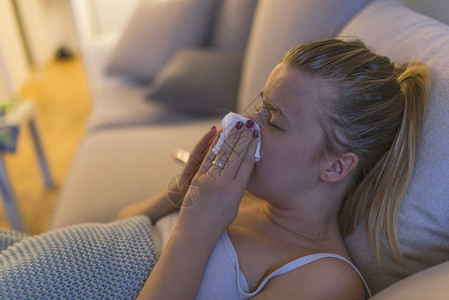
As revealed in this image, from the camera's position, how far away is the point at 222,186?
71 centimetres

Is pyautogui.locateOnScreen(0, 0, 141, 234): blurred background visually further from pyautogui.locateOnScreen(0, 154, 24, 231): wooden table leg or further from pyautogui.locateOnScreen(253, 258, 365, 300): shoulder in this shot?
pyautogui.locateOnScreen(253, 258, 365, 300): shoulder

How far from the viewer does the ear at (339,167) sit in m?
0.75

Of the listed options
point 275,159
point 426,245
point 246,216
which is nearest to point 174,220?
point 246,216

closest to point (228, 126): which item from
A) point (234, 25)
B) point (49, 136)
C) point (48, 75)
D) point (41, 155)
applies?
point (234, 25)

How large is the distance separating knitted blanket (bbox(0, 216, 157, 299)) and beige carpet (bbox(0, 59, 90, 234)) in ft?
4.02

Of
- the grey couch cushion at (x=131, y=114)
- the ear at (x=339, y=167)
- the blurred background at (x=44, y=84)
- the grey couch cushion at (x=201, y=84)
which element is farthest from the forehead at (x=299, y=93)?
the blurred background at (x=44, y=84)

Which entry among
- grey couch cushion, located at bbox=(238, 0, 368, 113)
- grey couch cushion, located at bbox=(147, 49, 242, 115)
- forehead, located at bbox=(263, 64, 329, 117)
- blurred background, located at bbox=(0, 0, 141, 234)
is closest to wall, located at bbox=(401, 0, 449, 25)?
grey couch cushion, located at bbox=(238, 0, 368, 113)

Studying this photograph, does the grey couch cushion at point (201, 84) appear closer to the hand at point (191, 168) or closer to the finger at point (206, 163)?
the hand at point (191, 168)

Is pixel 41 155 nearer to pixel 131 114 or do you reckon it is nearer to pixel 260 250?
pixel 131 114

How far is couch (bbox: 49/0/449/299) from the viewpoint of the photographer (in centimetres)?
70

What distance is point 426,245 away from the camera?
28.1 inches

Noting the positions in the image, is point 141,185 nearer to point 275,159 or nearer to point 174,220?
point 174,220

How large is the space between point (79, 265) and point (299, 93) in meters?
0.53

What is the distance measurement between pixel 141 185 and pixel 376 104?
2.60ft
